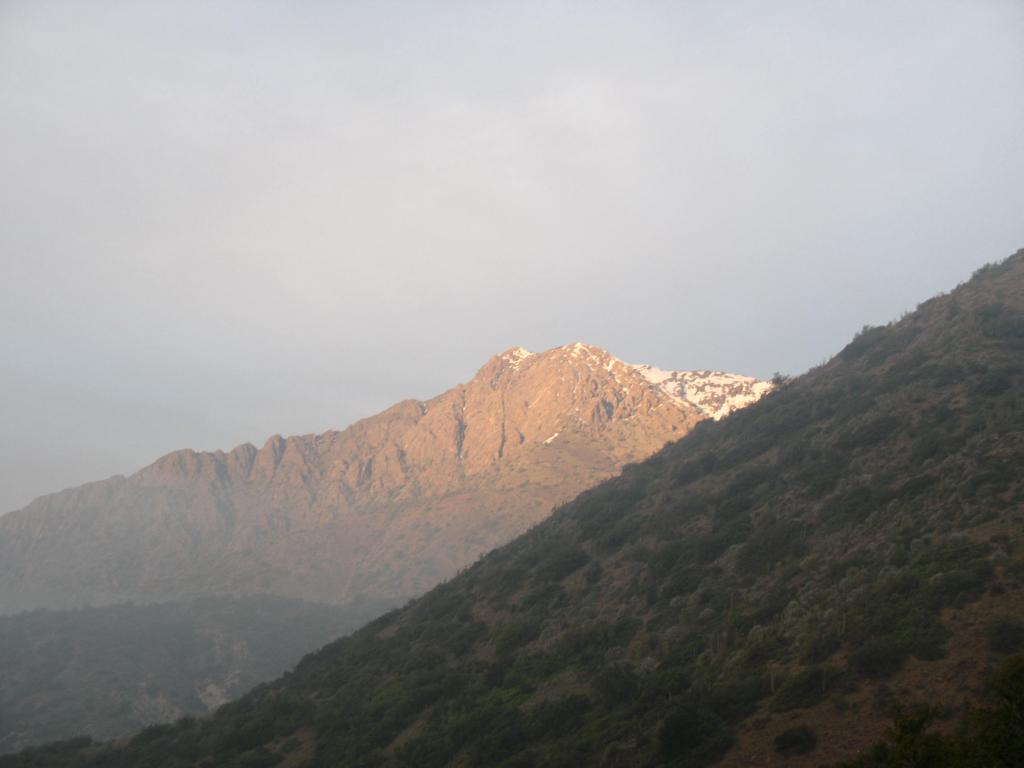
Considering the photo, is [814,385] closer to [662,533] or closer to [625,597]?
[662,533]

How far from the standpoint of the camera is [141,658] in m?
95.4

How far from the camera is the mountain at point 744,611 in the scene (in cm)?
1962

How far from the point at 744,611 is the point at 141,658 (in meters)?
92.6

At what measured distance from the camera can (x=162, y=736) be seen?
4494cm

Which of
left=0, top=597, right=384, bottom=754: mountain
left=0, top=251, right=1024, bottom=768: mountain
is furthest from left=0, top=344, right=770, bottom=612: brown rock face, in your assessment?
left=0, top=251, right=1024, bottom=768: mountain

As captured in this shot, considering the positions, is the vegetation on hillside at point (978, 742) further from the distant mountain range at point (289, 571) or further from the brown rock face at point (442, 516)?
the brown rock face at point (442, 516)

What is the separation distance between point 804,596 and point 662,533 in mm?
16824

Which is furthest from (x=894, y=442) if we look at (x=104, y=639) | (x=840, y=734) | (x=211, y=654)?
(x=104, y=639)

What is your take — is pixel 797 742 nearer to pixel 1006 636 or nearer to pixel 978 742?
pixel 978 742

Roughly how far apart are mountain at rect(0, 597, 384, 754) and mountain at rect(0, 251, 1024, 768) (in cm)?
3611

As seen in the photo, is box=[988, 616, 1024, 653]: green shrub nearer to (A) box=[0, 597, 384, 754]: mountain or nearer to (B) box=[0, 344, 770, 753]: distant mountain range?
(A) box=[0, 597, 384, 754]: mountain

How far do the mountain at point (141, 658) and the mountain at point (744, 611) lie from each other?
1422 inches

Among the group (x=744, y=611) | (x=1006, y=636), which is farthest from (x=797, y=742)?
(x=744, y=611)

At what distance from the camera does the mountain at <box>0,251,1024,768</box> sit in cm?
1962
